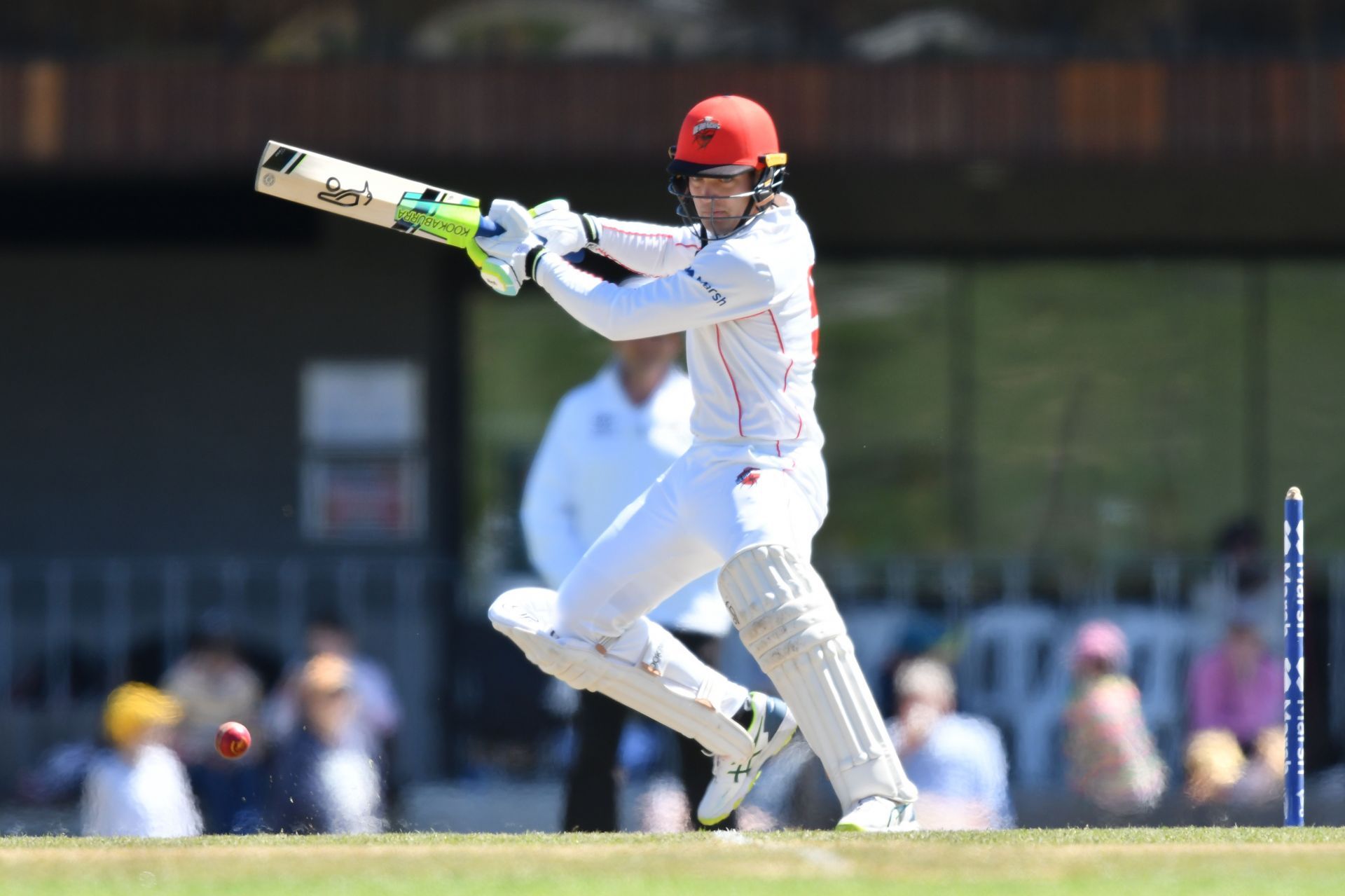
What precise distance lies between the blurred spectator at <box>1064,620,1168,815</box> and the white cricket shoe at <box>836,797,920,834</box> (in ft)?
6.77

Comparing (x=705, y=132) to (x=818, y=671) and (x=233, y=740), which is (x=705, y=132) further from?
(x=233, y=740)

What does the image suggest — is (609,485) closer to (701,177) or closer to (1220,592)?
(701,177)

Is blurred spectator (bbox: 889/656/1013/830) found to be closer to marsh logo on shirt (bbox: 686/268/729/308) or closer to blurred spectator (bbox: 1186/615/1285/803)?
blurred spectator (bbox: 1186/615/1285/803)

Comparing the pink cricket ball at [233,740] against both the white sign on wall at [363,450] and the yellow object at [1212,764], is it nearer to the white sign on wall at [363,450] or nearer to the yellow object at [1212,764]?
the yellow object at [1212,764]

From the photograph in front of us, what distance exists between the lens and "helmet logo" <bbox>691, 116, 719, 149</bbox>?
5398mm

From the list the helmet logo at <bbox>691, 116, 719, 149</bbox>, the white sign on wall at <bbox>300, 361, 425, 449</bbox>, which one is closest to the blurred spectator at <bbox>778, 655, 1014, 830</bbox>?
the helmet logo at <bbox>691, 116, 719, 149</bbox>

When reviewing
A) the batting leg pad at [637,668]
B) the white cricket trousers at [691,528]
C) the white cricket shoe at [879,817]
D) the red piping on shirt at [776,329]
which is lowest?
the white cricket shoe at [879,817]

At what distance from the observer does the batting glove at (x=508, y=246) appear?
5.47 meters

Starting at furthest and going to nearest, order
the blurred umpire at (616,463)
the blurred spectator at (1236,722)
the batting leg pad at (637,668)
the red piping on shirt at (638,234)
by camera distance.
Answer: the blurred spectator at (1236,722) → the blurred umpire at (616,463) → the red piping on shirt at (638,234) → the batting leg pad at (637,668)

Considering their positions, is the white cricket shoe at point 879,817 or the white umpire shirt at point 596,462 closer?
the white cricket shoe at point 879,817

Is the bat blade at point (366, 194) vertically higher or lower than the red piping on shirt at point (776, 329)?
higher

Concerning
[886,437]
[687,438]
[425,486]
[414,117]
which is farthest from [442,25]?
[687,438]

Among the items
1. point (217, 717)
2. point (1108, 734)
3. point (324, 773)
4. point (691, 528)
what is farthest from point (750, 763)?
point (217, 717)

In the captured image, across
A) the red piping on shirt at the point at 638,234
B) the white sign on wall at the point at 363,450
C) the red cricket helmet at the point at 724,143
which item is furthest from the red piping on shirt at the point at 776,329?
the white sign on wall at the point at 363,450
